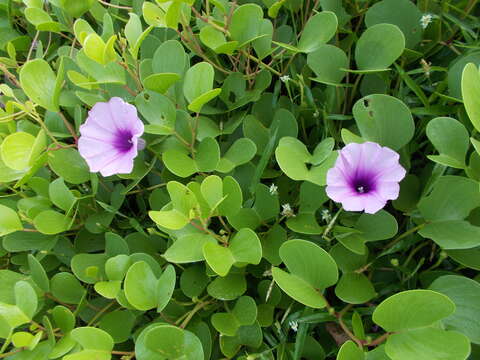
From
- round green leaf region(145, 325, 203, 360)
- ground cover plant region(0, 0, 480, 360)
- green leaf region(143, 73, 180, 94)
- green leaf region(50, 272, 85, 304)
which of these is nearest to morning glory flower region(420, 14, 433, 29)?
ground cover plant region(0, 0, 480, 360)

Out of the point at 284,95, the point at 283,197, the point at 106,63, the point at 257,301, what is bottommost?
the point at 257,301

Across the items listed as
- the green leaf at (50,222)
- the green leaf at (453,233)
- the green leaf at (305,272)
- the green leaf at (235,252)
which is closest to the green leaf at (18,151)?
the green leaf at (50,222)

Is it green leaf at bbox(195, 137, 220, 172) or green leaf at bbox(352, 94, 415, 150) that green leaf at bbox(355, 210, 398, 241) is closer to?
green leaf at bbox(352, 94, 415, 150)

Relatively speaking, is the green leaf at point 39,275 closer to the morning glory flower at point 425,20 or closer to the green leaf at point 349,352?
the green leaf at point 349,352

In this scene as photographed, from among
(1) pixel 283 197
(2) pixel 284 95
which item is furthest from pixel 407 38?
(1) pixel 283 197

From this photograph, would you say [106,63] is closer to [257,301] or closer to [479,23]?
[257,301]

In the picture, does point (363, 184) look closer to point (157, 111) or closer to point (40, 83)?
point (157, 111)
